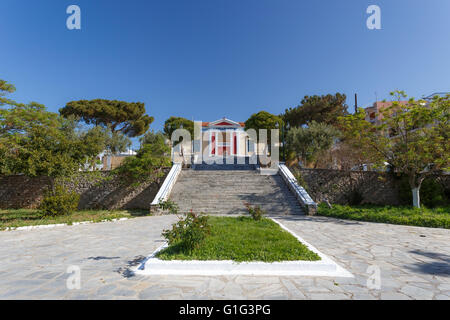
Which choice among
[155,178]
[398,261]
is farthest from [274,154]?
[398,261]

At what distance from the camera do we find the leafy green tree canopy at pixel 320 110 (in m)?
Result: 28.9

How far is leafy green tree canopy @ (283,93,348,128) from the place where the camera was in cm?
2893

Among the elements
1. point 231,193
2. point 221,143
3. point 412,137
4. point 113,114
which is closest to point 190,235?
point 231,193

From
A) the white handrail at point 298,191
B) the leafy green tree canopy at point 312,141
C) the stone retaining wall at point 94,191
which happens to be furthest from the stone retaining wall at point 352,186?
the stone retaining wall at point 94,191

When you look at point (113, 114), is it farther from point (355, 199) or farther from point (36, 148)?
point (355, 199)

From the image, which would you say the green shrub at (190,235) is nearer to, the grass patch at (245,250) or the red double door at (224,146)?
the grass patch at (245,250)

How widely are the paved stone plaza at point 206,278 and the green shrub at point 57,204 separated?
149 inches

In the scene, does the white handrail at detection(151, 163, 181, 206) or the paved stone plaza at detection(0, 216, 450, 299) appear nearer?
the paved stone plaza at detection(0, 216, 450, 299)

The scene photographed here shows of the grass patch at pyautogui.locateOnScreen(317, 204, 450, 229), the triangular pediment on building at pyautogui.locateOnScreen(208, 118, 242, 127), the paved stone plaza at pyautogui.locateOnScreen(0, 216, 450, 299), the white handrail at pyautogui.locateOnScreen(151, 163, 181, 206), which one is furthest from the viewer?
the triangular pediment on building at pyautogui.locateOnScreen(208, 118, 242, 127)

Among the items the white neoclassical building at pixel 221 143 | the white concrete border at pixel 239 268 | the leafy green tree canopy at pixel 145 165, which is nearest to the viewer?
the white concrete border at pixel 239 268

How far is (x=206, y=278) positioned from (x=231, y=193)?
9.57 metres

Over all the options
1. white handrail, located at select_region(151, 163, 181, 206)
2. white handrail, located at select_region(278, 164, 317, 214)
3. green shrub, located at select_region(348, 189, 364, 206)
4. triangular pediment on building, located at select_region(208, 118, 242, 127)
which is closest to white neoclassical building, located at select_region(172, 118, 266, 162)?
triangular pediment on building, located at select_region(208, 118, 242, 127)

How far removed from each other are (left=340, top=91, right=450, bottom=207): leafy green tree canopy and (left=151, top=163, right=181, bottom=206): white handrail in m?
10.5

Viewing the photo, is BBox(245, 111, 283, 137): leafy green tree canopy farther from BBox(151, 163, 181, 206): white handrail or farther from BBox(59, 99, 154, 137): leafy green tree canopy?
BBox(59, 99, 154, 137): leafy green tree canopy
